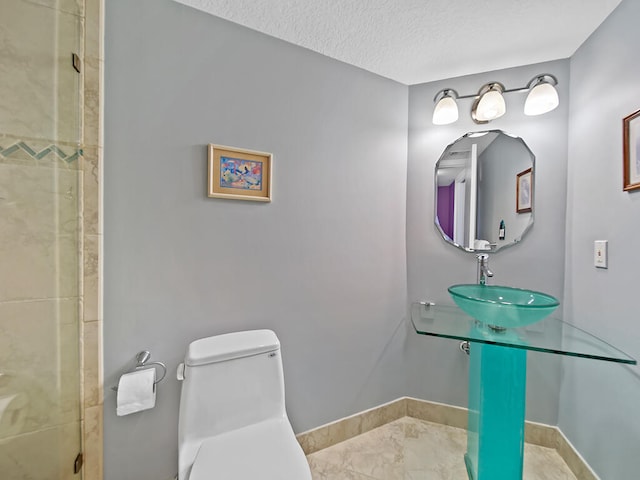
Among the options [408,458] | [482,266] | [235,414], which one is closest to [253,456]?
[235,414]

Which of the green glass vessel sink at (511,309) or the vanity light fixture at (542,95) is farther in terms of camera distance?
the vanity light fixture at (542,95)

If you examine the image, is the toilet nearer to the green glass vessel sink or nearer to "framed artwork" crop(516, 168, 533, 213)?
the green glass vessel sink

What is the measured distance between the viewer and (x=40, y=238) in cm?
103

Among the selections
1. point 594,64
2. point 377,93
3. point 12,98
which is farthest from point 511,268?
point 12,98

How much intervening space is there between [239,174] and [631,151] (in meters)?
1.73

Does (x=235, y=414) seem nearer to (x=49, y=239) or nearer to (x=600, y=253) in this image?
(x=49, y=239)

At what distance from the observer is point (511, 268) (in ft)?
5.56

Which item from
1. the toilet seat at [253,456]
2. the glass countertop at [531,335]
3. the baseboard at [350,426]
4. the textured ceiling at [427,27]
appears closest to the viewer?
the toilet seat at [253,456]

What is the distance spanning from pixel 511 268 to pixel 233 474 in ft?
5.86

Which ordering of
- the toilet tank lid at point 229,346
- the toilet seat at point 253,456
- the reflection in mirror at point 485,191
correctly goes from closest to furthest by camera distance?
the toilet seat at point 253,456, the toilet tank lid at point 229,346, the reflection in mirror at point 485,191

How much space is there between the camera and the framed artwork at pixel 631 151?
43.5 inches

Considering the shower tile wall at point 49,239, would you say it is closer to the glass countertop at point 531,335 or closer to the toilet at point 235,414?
the toilet at point 235,414

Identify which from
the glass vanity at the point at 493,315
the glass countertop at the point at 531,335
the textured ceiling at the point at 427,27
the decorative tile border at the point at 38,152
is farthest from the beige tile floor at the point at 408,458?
the textured ceiling at the point at 427,27

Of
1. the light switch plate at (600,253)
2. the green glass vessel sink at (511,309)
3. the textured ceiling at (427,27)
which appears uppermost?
the textured ceiling at (427,27)
